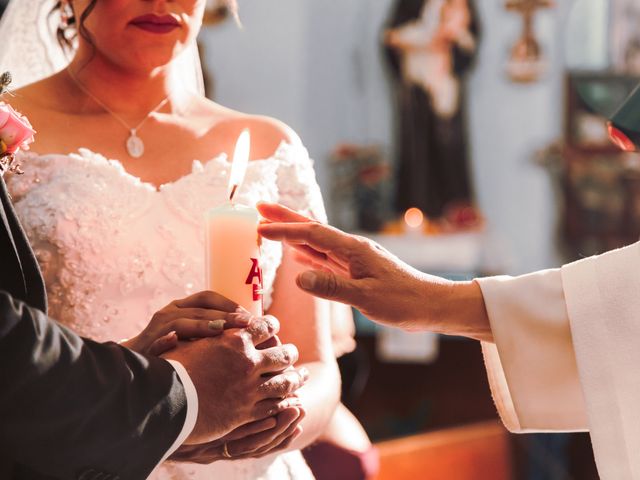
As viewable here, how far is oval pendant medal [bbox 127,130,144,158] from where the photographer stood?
2373 millimetres

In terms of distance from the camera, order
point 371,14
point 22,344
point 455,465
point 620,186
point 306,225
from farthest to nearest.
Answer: point 371,14 < point 620,186 < point 455,465 < point 306,225 < point 22,344

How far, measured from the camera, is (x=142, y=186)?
230 cm

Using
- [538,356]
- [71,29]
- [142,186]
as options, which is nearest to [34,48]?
[71,29]

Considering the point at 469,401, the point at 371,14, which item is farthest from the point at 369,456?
the point at 371,14

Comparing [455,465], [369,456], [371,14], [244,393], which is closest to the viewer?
[244,393]

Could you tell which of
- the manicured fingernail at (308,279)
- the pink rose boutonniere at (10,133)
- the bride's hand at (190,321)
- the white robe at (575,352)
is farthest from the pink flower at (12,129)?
the white robe at (575,352)

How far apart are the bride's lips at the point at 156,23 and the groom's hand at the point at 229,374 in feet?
2.52

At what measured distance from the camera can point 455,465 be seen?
539 cm

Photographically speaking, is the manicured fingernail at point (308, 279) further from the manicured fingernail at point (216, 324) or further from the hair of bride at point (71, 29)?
the hair of bride at point (71, 29)

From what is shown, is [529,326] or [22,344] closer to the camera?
[22,344]

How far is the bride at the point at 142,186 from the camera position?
2.19 metres

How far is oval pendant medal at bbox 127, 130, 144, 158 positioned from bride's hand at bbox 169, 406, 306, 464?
760 mm

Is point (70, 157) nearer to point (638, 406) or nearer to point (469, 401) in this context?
point (638, 406)

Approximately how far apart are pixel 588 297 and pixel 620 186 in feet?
26.8
